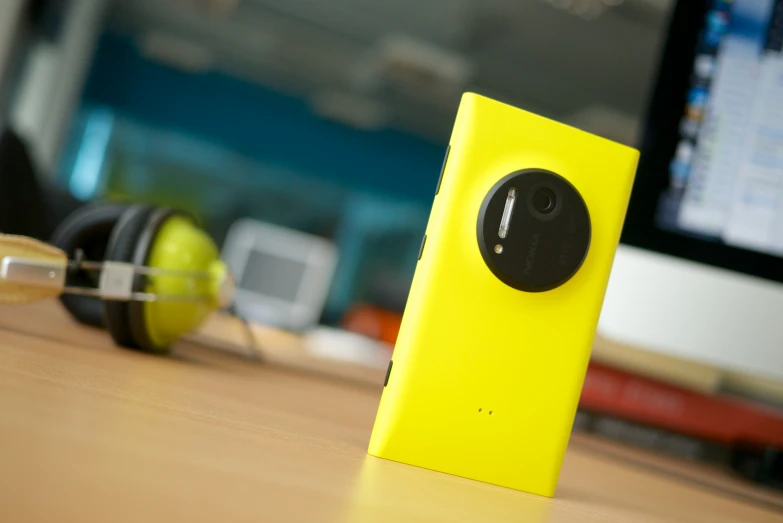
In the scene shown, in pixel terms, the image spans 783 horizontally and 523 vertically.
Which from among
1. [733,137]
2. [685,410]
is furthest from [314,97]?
[733,137]

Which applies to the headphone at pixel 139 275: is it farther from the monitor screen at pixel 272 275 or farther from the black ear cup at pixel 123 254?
the monitor screen at pixel 272 275

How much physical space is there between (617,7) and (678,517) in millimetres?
4555

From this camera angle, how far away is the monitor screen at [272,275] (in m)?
4.82

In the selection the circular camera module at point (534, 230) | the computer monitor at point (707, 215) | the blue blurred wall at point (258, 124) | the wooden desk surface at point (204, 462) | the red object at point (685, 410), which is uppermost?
the blue blurred wall at point (258, 124)

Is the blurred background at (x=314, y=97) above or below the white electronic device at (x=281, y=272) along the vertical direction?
above

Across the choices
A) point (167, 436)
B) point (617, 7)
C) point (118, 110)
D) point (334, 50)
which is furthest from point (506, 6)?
point (167, 436)

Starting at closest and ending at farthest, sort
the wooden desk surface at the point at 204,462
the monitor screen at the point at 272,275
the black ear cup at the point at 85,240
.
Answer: the wooden desk surface at the point at 204,462
the black ear cup at the point at 85,240
the monitor screen at the point at 272,275

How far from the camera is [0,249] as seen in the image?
1.43ft

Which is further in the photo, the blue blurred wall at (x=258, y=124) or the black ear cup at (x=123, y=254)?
the blue blurred wall at (x=258, y=124)

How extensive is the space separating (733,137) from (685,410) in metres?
0.45

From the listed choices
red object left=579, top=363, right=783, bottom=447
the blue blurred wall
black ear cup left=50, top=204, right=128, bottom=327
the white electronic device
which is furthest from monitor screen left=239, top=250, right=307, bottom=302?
black ear cup left=50, top=204, right=128, bottom=327

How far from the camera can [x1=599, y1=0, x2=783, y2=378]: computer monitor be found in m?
0.70

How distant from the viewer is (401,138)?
8039 millimetres

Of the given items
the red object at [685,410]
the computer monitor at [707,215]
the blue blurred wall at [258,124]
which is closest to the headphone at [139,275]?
the computer monitor at [707,215]
